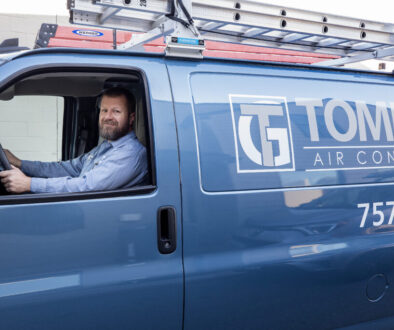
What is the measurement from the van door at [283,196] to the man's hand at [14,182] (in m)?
0.73

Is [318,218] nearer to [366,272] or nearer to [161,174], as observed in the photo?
[366,272]

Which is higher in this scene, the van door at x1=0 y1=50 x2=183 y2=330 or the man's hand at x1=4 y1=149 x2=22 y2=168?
the man's hand at x1=4 y1=149 x2=22 y2=168

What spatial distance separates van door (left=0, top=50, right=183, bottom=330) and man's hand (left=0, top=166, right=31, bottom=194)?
24cm

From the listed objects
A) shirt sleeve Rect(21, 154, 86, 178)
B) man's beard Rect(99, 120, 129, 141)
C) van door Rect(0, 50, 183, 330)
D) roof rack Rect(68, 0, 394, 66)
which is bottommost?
van door Rect(0, 50, 183, 330)

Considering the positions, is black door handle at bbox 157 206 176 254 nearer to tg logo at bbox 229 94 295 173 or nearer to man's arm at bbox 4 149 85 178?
tg logo at bbox 229 94 295 173

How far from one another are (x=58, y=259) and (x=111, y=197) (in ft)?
1.10

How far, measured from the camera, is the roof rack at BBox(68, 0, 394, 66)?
2268 millimetres

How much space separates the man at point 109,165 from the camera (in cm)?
206

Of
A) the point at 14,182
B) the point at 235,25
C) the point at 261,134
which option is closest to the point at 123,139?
the point at 14,182

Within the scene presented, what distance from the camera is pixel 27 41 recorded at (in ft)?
29.4

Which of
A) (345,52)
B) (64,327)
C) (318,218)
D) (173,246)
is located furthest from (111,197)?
(345,52)

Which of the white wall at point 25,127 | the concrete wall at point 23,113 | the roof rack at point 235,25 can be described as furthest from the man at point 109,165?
the concrete wall at point 23,113

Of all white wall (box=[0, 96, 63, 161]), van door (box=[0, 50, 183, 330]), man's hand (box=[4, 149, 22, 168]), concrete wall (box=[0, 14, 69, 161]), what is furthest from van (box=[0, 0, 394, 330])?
concrete wall (box=[0, 14, 69, 161])

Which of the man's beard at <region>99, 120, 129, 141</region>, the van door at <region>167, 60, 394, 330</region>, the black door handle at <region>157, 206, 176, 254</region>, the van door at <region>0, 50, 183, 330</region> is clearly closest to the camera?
the van door at <region>0, 50, 183, 330</region>
